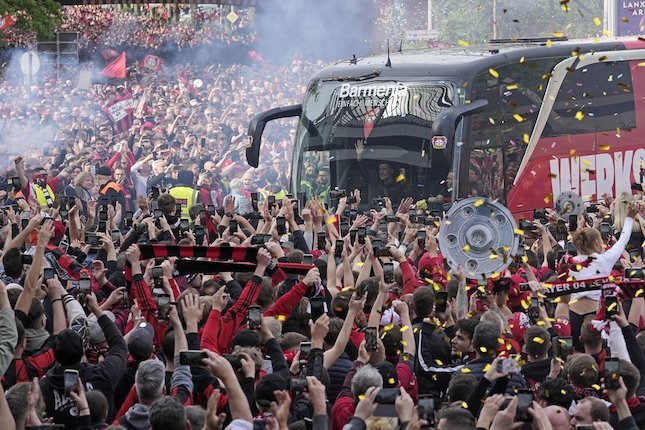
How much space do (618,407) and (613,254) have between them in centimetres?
397

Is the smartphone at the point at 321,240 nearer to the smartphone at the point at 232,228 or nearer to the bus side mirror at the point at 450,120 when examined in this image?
the smartphone at the point at 232,228

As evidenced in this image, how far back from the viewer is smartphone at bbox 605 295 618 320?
26.5 feet

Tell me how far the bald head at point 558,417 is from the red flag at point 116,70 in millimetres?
26618

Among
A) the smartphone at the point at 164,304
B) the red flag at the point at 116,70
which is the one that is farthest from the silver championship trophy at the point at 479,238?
the red flag at the point at 116,70

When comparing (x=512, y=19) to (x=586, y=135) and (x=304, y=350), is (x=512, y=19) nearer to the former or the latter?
(x=586, y=135)

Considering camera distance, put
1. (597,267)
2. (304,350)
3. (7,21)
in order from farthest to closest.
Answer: (7,21), (597,267), (304,350)

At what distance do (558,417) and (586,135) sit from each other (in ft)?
44.0

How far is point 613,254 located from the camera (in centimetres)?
1046

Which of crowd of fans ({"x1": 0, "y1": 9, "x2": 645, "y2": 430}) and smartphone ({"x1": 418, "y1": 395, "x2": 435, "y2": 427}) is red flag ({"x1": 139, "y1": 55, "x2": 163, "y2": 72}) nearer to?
crowd of fans ({"x1": 0, "y1": 9, "x2": 645, "y2": 430})

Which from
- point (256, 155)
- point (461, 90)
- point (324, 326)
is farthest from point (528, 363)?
point (256, 155)

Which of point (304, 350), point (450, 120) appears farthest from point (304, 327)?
point (450, 120)

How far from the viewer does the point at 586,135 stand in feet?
65.8

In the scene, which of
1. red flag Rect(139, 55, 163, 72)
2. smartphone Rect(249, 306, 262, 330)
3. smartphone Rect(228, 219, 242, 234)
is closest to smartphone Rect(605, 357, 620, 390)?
smartphone Rect(249, 306, 262, 330)

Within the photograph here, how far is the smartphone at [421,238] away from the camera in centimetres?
1212
